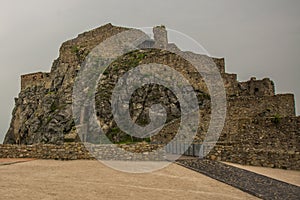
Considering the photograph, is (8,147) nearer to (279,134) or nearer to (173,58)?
(279,134)

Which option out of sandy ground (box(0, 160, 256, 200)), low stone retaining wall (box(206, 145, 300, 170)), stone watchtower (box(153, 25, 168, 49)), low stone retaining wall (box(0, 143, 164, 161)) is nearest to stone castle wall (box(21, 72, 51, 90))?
stone watchtower (box(153, 25, 168, 49))

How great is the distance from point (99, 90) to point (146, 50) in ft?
21.9

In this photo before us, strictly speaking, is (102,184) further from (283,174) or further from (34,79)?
(34,79)

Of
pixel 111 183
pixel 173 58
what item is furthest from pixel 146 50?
pixel 111 183

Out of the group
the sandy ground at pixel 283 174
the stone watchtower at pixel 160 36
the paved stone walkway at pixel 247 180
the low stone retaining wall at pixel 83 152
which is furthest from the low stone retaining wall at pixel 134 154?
the stone watchtower at pixel 160 36

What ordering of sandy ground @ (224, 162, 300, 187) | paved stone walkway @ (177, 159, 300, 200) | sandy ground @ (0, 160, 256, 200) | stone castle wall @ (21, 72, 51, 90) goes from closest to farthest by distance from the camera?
1. sandy ground @ (0, 160, 256, 200)
2. paved stone walkway @ (177, 159, 300, 200)
3. sandy ground @ (224, 162, 300, 187)
4. stone castle wall @ (21, 72, 51, 90)

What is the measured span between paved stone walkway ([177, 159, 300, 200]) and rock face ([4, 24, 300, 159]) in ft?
13.3

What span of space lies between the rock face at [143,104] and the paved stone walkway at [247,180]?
13.3 feet

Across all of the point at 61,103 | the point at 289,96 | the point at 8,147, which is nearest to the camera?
the point at 8,147

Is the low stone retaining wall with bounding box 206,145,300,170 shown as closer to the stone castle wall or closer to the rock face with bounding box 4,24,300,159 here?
the rock face with bounding box 4,24,300,159

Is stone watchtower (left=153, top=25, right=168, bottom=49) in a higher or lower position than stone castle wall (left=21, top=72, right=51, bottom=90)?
higher

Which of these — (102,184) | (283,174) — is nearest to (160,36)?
(283,174)

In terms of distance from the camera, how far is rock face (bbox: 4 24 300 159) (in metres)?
18.5

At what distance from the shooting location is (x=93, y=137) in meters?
27.7
